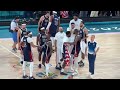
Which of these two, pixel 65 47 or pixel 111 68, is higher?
pixel 65 47

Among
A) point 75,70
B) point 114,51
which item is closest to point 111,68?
point 75,70

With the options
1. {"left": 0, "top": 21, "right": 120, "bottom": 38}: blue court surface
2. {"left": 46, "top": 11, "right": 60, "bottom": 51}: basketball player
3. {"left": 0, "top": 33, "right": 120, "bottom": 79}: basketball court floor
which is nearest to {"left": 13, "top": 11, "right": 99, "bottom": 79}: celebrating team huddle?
{"left": 0, "top": 33, "right": 120, "bottom": 79}: basketball court floor

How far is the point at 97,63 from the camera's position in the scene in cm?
1340

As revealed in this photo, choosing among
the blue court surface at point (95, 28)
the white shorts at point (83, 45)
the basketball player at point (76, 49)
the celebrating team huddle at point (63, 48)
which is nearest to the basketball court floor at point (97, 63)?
the celebrating team huddle at point (63, 48)

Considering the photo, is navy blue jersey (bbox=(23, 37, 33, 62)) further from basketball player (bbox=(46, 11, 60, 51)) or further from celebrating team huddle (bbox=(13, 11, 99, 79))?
basketball player (bbox=(46, 11, 60, 51))

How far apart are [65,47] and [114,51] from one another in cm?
393

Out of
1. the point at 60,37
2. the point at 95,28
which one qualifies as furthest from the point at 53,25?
the point at 95,28

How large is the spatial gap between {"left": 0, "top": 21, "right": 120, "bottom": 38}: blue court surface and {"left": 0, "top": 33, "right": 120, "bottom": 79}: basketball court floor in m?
2.10

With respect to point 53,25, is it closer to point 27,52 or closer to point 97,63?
point 97,63

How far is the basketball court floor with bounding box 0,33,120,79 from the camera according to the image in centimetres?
1196

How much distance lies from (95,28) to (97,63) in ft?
23.2
